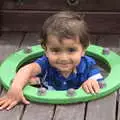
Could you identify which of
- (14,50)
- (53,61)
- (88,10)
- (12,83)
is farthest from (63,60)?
(88,10)

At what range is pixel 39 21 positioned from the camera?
3184mm

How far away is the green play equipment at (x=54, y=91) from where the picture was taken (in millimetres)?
2252

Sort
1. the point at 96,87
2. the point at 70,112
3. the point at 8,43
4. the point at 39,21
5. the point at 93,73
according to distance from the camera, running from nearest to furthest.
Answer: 1. the point at 70,112
2. the point at 96,87
3. the point at 93,73
4. the point at 8,43
5. the point at 39,21

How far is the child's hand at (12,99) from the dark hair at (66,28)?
291mm

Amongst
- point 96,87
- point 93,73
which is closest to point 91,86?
point 96,87

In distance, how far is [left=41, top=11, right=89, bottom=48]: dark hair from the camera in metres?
2.25

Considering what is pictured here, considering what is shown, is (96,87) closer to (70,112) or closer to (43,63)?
(70,112)

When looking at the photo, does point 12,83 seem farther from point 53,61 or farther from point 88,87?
point 88,87

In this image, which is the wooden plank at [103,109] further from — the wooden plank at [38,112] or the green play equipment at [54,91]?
the wooden plank at [38,112]

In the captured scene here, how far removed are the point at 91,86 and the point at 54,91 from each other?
186mm

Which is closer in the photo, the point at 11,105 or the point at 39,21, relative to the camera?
the point at 11,105

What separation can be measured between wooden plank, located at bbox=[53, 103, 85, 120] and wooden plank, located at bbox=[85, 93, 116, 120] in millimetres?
33

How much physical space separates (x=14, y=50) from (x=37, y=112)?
2.69 ft

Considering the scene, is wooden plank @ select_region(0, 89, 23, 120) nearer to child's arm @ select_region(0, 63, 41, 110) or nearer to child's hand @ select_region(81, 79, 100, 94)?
child's arm @ select_region(0, 63, 41, 110)
